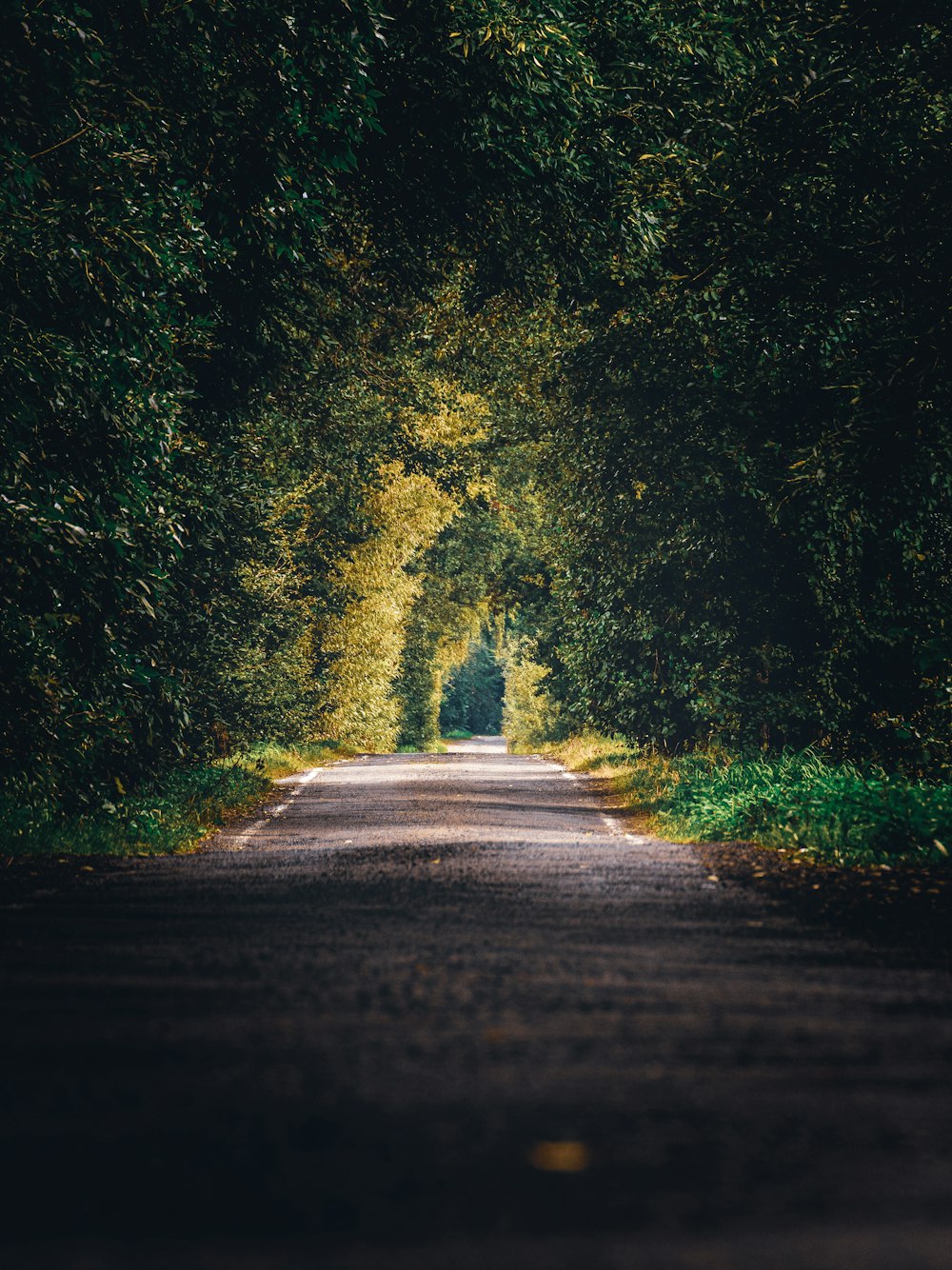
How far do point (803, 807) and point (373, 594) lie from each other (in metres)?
31.6

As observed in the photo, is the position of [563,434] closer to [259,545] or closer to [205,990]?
[259,545]

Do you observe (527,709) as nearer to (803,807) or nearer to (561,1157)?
(803,807)

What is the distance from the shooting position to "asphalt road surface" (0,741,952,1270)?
12.8 ft

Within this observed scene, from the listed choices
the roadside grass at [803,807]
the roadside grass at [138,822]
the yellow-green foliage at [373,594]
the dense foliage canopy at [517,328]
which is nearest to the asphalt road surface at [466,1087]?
the roadside grass at [803,807]

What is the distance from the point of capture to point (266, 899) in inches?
413

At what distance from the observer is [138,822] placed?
1603 cm

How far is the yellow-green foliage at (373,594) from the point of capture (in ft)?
146

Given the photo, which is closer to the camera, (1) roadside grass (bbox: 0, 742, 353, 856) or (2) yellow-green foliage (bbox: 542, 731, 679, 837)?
(1) roadside grass (bbox: 0, 742, 353, 856)

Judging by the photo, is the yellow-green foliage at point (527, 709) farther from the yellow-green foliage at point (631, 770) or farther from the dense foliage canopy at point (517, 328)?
the dense foliage canopy at point (517, 328)

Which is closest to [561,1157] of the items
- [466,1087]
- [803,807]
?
[466,1087]

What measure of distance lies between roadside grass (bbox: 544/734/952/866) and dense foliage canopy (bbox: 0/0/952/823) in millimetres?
818

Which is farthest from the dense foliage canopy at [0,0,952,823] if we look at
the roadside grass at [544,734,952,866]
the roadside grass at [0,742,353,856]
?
the roadside grass at [544,734,952,866]

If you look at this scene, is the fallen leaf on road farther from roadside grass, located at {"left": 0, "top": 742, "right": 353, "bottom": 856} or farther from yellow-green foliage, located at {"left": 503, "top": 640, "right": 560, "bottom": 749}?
yellow-green foliage, located at {"left": 503, "top": 640, "right": 560, "bottom": 749}

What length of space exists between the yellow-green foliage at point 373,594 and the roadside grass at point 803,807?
21.2 m
